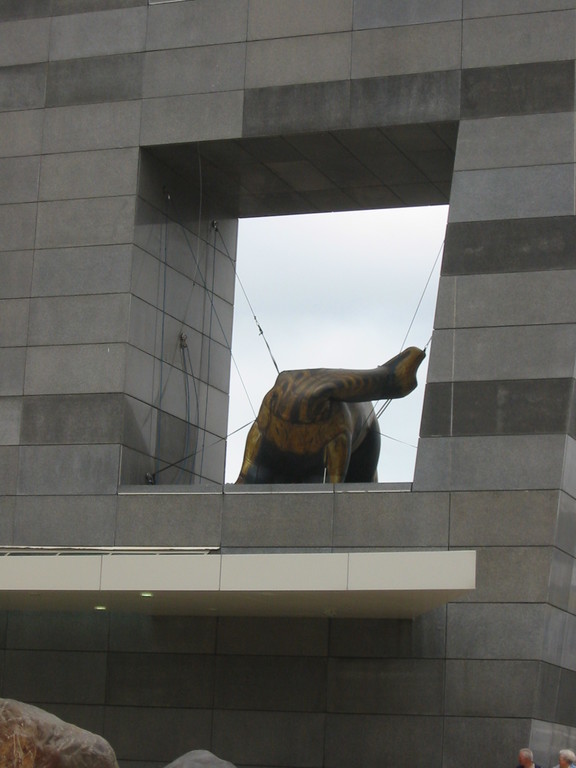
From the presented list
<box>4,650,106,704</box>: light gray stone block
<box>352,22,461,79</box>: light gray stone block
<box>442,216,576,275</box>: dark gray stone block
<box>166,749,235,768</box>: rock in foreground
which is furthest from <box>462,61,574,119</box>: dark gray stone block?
<box>166,749,235,768</box>: rock in foreground

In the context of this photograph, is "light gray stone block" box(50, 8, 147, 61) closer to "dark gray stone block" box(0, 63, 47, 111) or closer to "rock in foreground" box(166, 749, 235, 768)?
"dark gray stone block" box(0, 63, 47, 111)

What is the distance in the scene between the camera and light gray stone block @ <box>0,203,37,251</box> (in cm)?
2330

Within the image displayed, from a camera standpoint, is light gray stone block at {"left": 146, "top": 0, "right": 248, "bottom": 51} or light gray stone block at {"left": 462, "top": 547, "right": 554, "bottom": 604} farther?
light gray stone block at {"left": 146, "top": 0, "right": 248, "bottom": 51}

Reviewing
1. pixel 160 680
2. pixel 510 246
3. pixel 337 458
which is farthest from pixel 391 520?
pixel 510 246

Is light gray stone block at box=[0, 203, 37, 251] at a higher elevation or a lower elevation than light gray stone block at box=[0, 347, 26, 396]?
higher

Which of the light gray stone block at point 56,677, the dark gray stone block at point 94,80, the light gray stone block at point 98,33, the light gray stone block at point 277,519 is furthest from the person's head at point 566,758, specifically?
the light gray stone block at point 98,33

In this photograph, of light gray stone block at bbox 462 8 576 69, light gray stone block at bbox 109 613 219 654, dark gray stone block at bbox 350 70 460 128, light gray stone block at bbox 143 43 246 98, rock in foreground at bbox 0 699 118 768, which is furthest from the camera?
light gray stone block at bbox 143 43 246 98

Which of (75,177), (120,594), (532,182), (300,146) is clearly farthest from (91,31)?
(120,594)

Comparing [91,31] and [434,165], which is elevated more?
[91,31]

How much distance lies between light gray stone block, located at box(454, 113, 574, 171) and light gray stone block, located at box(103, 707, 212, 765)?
8.60 m

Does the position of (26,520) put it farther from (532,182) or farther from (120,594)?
(532,182)

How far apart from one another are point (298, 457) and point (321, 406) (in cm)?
84

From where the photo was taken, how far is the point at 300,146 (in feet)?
75.8

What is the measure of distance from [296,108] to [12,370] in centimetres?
574
